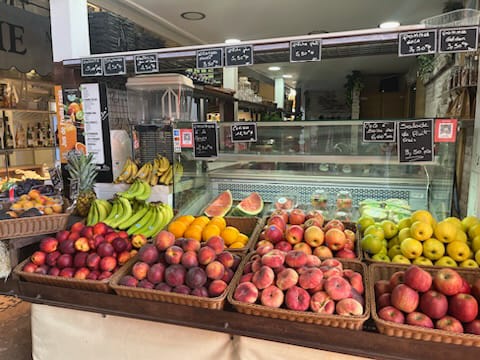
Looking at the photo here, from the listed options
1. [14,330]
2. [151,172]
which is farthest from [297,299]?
[14,330]

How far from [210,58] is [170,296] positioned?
1638 millimetres

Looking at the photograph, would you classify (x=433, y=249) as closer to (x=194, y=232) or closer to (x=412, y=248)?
(x=412, y=248)

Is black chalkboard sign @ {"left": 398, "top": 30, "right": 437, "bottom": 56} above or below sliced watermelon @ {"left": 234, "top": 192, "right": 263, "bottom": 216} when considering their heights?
above

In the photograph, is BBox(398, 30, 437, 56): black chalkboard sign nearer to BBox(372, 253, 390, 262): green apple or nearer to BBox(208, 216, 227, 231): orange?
BBox(372, 253, 390, 262): green apple

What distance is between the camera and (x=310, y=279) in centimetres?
154

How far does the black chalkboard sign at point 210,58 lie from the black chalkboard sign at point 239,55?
2.2 inches

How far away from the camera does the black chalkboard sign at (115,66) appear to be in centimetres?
271

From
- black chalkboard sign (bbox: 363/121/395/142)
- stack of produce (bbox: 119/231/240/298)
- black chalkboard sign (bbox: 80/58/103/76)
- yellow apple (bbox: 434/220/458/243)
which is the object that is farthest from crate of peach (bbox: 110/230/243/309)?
black chalkboard sign (bbox: 80/58/103/76)

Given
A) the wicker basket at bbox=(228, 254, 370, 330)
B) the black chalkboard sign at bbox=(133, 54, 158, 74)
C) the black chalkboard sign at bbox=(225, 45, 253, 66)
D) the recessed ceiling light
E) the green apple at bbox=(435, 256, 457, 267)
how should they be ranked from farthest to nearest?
the recessed ceiling light → the black chalkboard sign at bbox=(133, 54, 158, 74) → the black chalkboard sign at bbox=(225, 45, 253, 66) → the green apple at bbox=(435, 256, 457, 267) → the wicker basket at bbox=(228, 254, 370, 330)

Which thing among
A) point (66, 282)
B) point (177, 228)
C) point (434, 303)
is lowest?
point (66, 282)

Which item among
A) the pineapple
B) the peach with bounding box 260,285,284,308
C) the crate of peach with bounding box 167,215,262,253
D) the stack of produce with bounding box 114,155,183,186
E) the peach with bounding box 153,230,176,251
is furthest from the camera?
the stack of produce with bounding box 114,155,183,186

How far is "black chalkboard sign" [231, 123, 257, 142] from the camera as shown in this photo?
2.58 m

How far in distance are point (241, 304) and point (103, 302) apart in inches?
30.2

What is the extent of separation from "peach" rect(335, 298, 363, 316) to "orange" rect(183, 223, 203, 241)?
0.96 m
